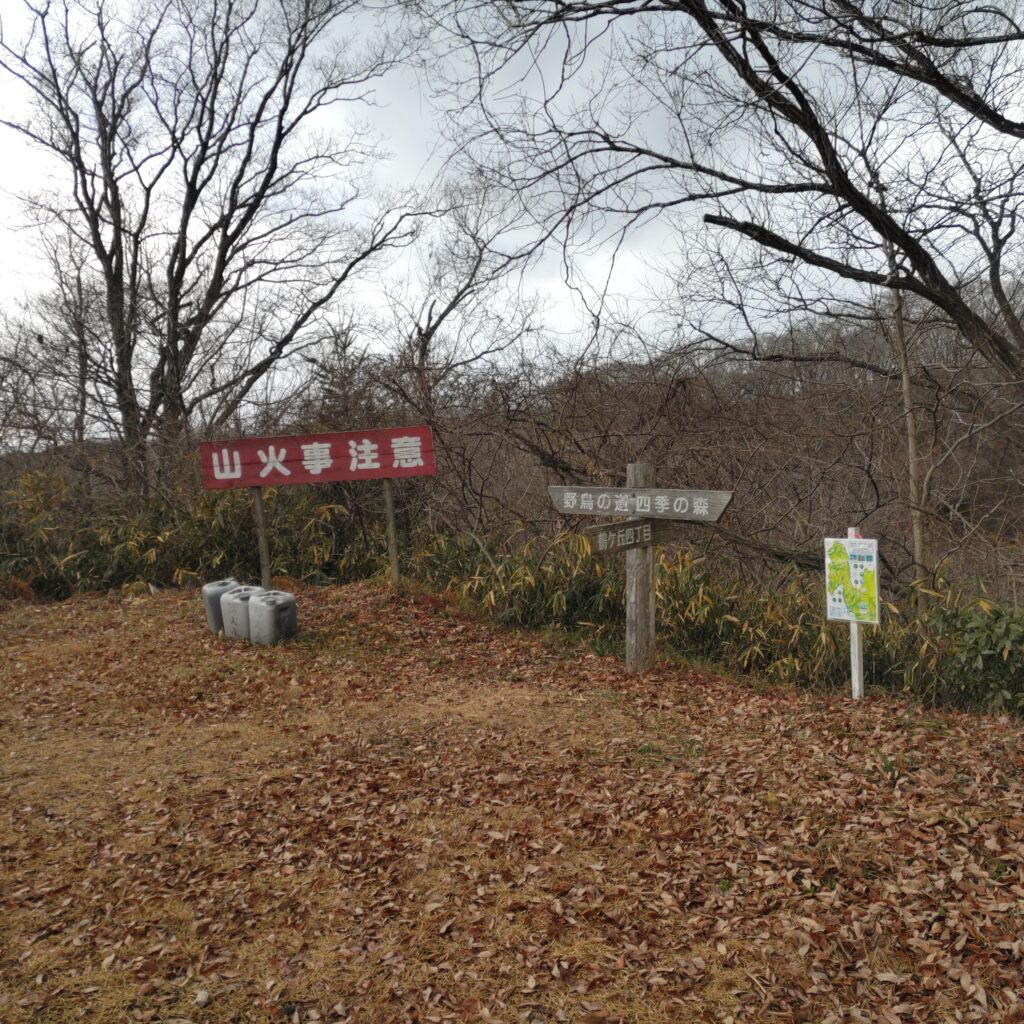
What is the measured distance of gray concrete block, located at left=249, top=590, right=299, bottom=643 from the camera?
7.39 m

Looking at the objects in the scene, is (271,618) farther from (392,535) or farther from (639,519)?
(639,519)

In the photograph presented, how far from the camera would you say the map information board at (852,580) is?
5.70 metres

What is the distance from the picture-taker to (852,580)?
579cm

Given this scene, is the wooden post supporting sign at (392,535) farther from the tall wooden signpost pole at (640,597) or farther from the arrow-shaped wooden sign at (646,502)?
the tall wooden signpost pole at (640,597)

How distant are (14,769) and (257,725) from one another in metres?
1.45

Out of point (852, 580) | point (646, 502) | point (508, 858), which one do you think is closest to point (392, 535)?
point (646, 502)

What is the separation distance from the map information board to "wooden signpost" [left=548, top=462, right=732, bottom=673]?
91 cm

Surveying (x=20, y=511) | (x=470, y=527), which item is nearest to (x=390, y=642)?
(x=470, y=527)

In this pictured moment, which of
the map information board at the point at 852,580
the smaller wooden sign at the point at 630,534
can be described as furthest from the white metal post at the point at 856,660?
the smaller wooden sign at the point at 630,534

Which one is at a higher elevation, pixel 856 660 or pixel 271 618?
pixel 271 618

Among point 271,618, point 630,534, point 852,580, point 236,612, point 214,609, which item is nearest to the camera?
point 852,580

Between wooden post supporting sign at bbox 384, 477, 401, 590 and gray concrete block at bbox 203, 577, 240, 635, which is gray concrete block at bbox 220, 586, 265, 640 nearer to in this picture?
gray concrete block at bbox 203, 577, 240, 635

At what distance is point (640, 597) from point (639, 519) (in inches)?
25.4

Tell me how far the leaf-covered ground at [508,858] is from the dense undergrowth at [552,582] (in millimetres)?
992
